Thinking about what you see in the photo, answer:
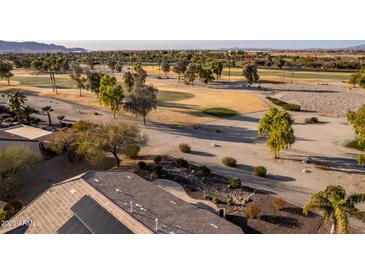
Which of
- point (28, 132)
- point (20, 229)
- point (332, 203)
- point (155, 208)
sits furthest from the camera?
point (28, 132)

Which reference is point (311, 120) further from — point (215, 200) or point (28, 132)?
point (28, 132)

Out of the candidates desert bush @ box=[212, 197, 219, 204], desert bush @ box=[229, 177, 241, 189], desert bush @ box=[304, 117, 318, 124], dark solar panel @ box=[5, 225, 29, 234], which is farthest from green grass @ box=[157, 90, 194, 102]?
dark solar panel @ box=[5, 225, 29, 234]

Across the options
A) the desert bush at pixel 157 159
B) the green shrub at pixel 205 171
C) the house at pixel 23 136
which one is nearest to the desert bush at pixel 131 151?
the desert bush at pixel 157 159

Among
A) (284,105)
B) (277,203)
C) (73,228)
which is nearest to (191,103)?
(284,105)

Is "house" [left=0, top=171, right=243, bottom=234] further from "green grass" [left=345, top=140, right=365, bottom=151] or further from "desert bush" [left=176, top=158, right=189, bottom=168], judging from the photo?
"green grass" [left=345, top=140, right=365, bottom=151]

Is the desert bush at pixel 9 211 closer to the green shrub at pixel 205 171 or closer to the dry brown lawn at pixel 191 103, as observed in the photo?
the green shrub at pixel 205 171

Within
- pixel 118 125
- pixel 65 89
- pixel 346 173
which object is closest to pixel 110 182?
pixel 118 125
